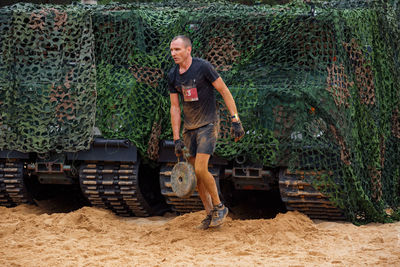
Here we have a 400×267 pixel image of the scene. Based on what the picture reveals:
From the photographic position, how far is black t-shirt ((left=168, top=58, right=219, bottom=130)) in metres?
6.99

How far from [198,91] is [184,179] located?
94 cm

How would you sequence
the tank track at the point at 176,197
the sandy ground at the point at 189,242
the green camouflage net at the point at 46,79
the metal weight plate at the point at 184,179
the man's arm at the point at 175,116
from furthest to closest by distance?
the green camouflage net at the point at 46,79 < the tank track at the point at 176,197 < the man's arm at the point at 175,116 < the metal weight plate at the point at 184,179 < the sandy ground at the point at 189,242

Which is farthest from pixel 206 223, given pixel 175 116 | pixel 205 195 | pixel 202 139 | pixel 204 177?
pixel 175 116

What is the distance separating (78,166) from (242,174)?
214cm

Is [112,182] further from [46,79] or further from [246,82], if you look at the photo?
[246,82]

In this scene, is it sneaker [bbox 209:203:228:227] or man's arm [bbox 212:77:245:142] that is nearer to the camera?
man's arm [bbox 212:77:245:142]

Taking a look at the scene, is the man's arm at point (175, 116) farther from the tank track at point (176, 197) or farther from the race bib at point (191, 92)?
the tank track at point (176, 197)

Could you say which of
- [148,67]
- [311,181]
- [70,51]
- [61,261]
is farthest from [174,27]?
[61,261]

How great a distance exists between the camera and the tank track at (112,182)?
8359 mm

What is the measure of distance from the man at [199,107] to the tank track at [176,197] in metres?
Result: 1.01

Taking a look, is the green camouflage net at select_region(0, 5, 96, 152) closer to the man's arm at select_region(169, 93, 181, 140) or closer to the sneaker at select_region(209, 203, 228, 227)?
the man's arm at select_region(169, 93, 181, 140)

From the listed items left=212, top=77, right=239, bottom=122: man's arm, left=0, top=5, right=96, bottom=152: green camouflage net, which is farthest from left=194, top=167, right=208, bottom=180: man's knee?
left=0, top=5, right=96, bottom=152: green camouflage net

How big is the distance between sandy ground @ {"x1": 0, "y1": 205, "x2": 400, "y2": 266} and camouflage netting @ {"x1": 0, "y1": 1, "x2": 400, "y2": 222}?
74 cm

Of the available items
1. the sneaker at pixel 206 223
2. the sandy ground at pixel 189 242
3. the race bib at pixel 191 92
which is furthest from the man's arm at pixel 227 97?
the sandy ground at pixel 189 242
